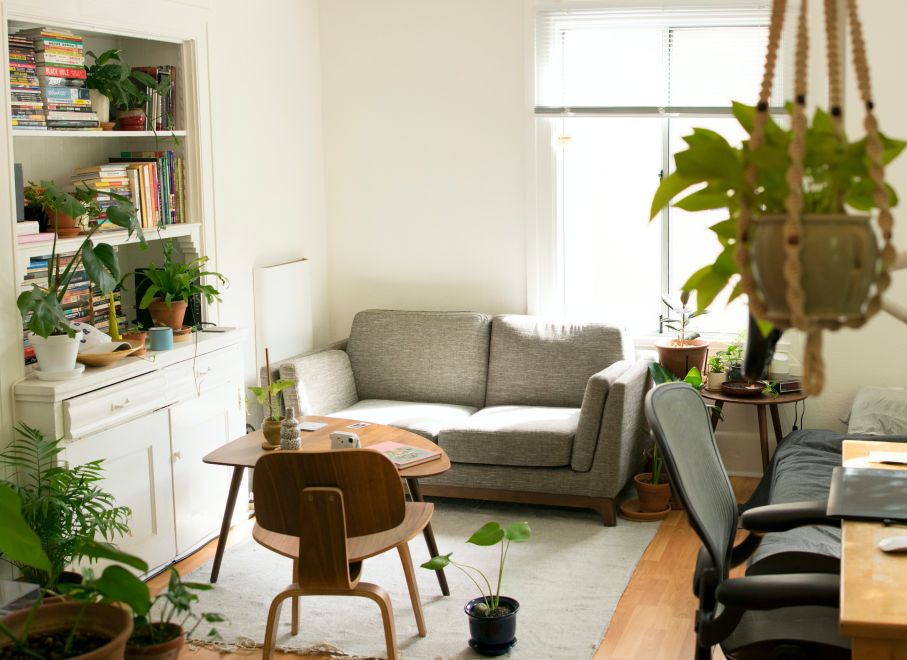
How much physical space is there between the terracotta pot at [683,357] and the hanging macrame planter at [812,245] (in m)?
3.73

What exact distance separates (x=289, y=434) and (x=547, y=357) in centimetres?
185

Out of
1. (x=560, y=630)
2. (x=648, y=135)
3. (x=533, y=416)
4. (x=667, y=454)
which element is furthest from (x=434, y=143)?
(x=667, y=454)

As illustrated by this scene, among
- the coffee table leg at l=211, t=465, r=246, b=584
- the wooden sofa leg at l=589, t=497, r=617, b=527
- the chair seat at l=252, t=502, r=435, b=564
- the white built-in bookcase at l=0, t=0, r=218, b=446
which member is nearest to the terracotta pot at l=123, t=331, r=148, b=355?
the white built-in bookcase at l=0, t=0, r=218, b=446

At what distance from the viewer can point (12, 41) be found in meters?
3.18

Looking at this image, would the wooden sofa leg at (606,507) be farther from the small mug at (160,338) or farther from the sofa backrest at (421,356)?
the small mug at (160,338)

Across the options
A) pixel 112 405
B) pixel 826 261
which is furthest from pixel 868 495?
pixel 112 405

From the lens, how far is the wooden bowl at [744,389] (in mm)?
4422

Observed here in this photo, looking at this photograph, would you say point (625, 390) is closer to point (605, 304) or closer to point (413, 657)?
point (605, 304)

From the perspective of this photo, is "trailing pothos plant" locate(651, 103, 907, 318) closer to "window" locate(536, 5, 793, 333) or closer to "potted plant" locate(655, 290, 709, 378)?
"potted plant" locate(655, 290, 709, 378)

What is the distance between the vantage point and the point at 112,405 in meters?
3.37

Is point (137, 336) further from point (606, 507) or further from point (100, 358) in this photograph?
point (606, 507)

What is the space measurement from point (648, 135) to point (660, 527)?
214 cm

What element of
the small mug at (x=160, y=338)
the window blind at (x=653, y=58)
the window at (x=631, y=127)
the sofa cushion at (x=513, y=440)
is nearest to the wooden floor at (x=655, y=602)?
the sofa cushion at (x=513, y=440)

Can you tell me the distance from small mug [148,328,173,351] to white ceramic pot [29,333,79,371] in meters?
0.50
